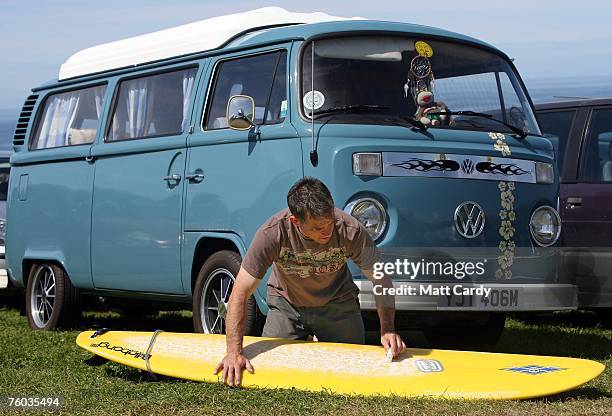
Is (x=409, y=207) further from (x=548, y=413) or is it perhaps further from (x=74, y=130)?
(x=74, y=130)

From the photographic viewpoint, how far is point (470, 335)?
898cm

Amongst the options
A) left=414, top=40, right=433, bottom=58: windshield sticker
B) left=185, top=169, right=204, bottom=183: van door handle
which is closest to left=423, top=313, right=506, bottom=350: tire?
left=414, top=40, right=433, bottom=58: windshield sticker

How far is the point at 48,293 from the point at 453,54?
4.58 m

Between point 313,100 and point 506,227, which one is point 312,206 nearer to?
point 313,100

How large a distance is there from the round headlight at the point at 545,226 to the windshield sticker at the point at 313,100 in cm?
166

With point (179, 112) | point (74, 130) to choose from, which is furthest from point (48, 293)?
point (179, 112)

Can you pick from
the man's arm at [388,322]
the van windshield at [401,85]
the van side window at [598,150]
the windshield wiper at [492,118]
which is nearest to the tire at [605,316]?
the van side window at [598,150]

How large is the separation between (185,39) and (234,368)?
348cm

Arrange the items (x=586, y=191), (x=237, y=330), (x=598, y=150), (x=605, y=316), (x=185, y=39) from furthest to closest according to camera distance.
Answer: (x=605, y=316), (x=598, y=150), (x=586, y=191), (x=185, y=39), (x=237, y=330)

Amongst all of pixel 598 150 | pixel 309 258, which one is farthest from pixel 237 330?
pixel 598 150

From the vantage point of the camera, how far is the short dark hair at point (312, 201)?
6328 mm

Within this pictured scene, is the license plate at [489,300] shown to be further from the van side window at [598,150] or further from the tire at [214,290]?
the van side window at [598,150]

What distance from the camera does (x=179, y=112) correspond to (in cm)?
899

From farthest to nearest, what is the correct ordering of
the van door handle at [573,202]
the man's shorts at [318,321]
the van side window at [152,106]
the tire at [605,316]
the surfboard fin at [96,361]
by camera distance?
1. the tire at [605,316]
2. the van door handle at [573,202]
3. the van side window at [152,106]
4. the surfboard fin at [96,361]
5. the man's shorts at [318,321]
